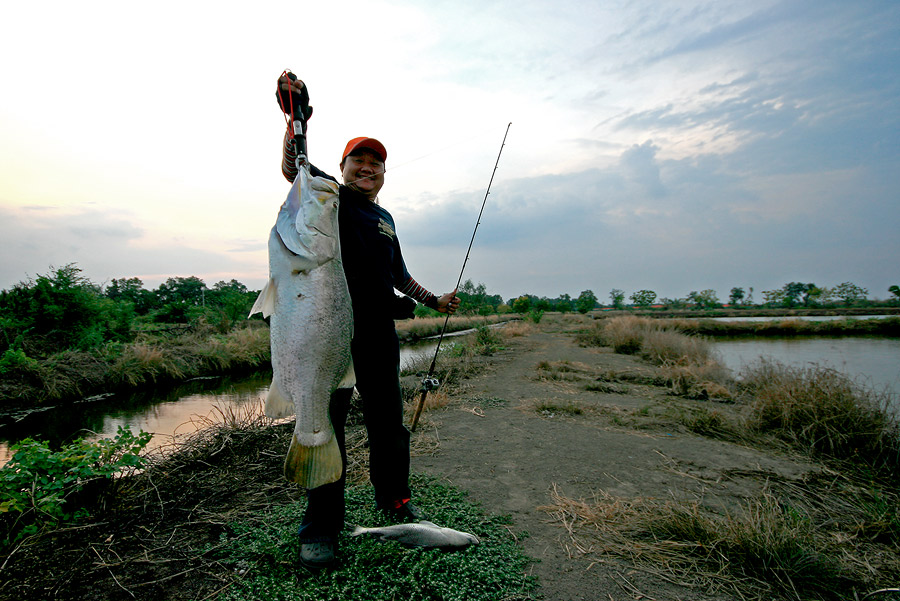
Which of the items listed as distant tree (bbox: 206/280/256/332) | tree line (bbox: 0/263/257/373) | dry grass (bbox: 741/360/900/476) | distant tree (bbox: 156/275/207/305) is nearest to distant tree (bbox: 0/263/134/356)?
tree line (bbox: 0/263/257/373)

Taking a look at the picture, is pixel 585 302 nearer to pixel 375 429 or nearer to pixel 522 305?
pixel 522 305

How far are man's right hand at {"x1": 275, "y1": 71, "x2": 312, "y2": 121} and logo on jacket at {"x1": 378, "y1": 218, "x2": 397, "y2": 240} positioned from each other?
780mm

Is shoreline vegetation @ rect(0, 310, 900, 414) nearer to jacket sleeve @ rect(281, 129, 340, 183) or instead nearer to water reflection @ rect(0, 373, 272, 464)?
water reflection @ rect(0, 373, 272, 464)

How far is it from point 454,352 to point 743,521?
36.1ft

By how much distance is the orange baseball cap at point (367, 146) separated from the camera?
2789mm

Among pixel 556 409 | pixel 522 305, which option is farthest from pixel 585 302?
pixel 556 409

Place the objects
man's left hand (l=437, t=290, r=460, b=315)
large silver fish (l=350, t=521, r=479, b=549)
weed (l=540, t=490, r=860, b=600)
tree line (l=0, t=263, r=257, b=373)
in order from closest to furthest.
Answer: weed (l=540, t=490, r=860, b=600) < large silver fish (l=350, t=521, r=479, b=549) < man's left hand (l=437, t=290, r=460, b=315) < tree line (l=0, t=263, r=257, b=373)

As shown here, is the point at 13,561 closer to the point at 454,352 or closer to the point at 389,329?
the point at 389,329

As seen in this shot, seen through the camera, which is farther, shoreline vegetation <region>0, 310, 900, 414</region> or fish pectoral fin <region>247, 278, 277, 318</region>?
shoreline vegetation <region>0, 310, 900, 414</region>

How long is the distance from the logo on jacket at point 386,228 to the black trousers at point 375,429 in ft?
2.06

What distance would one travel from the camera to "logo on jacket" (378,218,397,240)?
9.01ft

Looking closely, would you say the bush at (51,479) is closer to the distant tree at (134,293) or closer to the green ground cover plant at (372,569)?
the green ground cover plant at (372,569)

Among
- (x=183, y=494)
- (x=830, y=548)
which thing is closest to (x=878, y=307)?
(x=830, y=548)

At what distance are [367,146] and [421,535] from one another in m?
2.63
